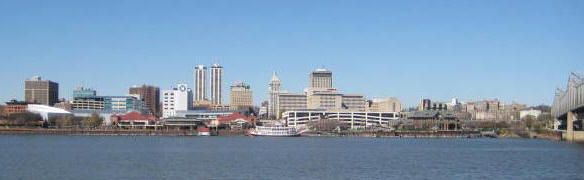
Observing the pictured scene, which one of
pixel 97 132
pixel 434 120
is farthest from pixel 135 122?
pixel 434 120

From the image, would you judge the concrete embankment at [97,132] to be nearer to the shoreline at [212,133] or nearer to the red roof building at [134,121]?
the shoreline at [212,133]

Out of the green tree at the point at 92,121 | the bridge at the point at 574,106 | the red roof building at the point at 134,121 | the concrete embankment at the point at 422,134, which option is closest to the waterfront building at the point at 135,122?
the red roof building at the point at 134,121

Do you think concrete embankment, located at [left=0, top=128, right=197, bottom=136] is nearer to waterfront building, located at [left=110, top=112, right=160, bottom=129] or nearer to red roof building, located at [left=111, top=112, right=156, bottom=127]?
waterfront building, located at [left=110, top=112, right=160, bottom=129]

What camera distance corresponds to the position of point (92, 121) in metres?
192

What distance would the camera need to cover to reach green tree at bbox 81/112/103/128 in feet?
624

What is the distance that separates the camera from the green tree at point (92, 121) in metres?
190

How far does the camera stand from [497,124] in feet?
634

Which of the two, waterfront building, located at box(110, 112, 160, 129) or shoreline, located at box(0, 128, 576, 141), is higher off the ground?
waterfront building, located at box(110, 112, 160, 129)

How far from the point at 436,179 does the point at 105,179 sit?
1660cm

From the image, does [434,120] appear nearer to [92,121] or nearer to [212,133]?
[212,133]

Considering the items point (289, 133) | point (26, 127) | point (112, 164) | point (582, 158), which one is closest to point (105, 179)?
point (112, 164)

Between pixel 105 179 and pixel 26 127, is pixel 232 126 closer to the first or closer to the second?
pixel 26 127

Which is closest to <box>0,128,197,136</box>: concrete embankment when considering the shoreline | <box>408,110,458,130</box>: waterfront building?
the shoreline

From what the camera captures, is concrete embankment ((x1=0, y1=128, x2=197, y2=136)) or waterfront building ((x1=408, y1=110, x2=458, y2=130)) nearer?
concrete embankment ((x1=0, y1=128, x2=197, y2=136))
